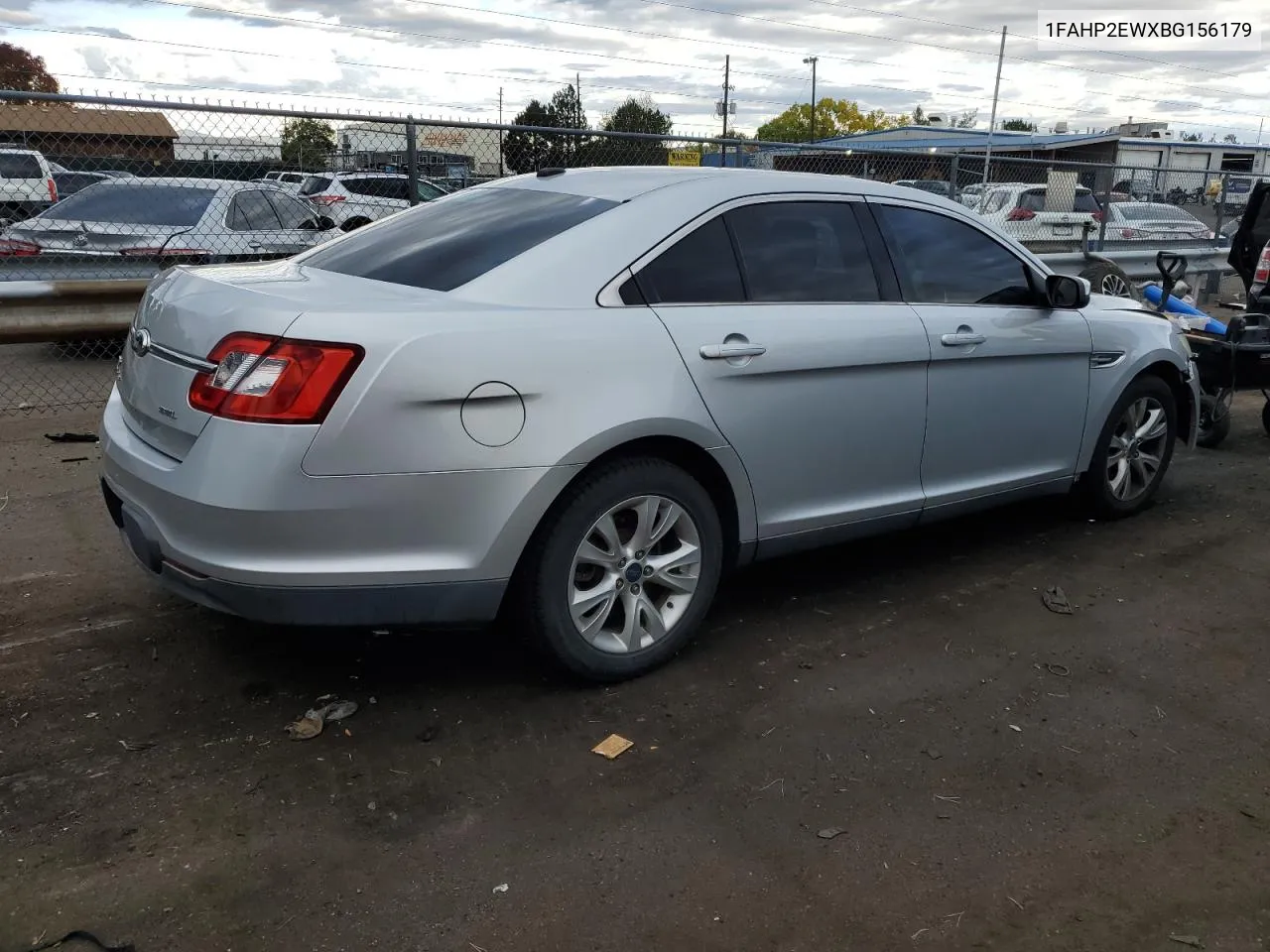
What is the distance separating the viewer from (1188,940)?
2512mm

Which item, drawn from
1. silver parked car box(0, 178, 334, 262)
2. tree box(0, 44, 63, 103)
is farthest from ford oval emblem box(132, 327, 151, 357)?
tree box(0, 44, 63, 103)

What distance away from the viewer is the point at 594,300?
11.2 feet

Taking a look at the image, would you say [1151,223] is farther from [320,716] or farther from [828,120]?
[828,120]

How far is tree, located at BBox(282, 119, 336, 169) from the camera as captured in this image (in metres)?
7.90

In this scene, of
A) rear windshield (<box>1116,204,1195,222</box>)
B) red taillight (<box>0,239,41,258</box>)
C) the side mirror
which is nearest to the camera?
the side mirror

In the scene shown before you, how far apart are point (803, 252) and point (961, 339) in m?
0.82

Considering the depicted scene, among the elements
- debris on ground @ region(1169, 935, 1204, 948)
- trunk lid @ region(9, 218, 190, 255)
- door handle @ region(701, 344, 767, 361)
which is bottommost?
debris on ground @ region(1169, 935, 1204, 948)

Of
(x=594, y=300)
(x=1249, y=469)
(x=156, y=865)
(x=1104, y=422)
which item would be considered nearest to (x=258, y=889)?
(x=156, y=865)

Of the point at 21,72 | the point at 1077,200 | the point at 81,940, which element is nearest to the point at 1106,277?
the point at 1077,200

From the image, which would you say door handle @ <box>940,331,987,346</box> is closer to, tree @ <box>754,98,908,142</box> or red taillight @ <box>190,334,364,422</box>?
red taillight @ <box>190,334,364,422</box>

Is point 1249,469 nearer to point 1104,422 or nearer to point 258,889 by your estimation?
point 1104,422

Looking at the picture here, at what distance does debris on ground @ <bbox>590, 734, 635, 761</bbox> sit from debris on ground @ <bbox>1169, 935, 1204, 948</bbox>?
4.94ft

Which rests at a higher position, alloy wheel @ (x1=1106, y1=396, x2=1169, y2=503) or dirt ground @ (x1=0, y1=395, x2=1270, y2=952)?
alloy wheel @ (x1=1106, y1=396, x2=1169, y2=503)

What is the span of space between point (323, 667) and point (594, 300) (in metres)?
1.57
